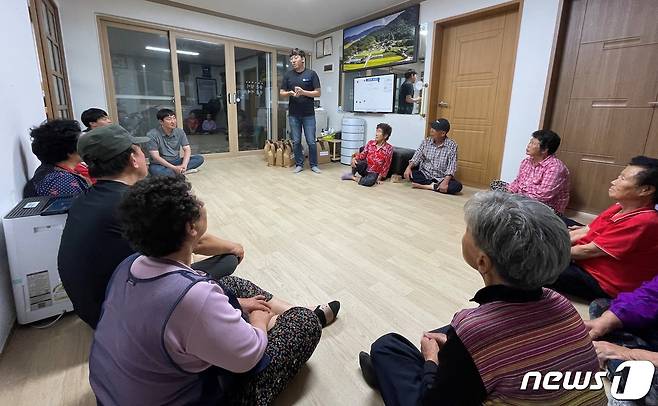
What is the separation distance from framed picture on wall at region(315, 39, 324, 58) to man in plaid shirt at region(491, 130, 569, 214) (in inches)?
189

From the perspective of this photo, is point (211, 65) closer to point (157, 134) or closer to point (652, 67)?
point (157, 134)

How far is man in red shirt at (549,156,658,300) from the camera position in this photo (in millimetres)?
1467

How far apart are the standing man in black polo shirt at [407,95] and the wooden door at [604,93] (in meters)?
1.90

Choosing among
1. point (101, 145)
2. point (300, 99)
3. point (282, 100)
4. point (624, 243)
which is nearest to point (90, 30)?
point (300, 99)

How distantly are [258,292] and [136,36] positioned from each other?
5.46 meters

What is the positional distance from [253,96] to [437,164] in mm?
4198

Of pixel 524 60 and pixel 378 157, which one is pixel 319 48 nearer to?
pixel 378 157

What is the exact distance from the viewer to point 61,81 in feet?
13.7

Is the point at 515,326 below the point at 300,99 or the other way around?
below

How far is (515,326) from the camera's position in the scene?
2.06ft

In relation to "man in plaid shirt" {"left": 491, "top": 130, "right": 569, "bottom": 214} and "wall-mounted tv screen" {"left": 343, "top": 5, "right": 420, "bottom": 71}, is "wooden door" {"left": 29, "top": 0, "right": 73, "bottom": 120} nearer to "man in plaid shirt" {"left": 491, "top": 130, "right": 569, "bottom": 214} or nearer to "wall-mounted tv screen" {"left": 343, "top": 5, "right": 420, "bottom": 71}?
"wall-mounted tv screen" {"left": 343, "top": 5, "right": 420, "bottom": 71}

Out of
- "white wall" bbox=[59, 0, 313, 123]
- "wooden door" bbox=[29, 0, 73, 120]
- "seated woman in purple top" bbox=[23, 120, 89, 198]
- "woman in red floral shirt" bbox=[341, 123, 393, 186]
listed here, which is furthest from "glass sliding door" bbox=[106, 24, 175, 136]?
"seated woman in purple top" bbox=[23, 120, 89, 198]

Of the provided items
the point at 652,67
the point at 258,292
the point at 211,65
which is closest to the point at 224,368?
the point at 258,292

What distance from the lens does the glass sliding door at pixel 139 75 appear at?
494 centimetres
